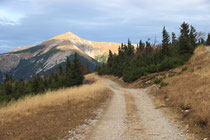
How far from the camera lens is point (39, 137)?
5.96m

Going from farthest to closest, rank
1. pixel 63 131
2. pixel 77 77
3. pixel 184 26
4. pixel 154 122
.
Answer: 1. pixel 184 26
2. pixel 77 77
3. pixel 154 122
4. pixel 63 131

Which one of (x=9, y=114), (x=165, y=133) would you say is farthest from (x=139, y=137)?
(x=9, y=114)

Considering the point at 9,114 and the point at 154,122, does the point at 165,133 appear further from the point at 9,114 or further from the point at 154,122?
the point at 9,114

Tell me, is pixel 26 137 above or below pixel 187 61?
below

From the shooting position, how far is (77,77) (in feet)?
168

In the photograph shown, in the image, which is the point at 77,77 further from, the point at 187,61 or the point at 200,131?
the point at 200,131

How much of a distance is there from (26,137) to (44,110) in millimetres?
4657

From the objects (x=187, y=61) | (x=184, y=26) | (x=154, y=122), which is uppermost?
(x=184, y=26)

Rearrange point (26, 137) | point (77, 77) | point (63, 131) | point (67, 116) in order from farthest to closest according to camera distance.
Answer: point (77, 77) → point (67, 116) → point (63, 131) → point (26, 137)

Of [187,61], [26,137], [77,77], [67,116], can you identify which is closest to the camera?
[26,137]

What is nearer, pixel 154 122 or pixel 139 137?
pixel 139 137

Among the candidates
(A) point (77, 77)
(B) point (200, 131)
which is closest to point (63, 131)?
(B) point (200, 131)

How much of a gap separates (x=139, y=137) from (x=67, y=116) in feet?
15.4

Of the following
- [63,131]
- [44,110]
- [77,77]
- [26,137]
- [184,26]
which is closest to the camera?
[26,137]
